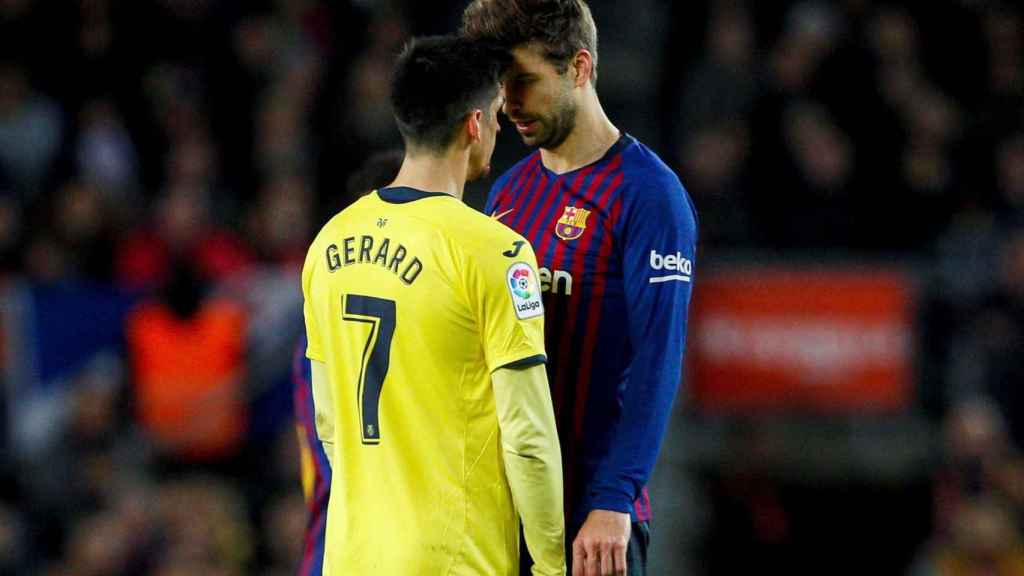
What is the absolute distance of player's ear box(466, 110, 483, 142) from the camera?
3924 mm

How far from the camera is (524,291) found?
12.3 ft

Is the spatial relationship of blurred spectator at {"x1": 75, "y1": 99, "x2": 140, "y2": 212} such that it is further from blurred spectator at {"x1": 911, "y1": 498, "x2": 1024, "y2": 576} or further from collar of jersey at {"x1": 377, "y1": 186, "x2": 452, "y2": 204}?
collar of jersey at {"x1": 377, "y1": 186, "x2": 452, "y2": 204}

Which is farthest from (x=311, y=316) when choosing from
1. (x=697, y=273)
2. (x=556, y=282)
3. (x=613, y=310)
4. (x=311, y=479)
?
(x=697, y=273)

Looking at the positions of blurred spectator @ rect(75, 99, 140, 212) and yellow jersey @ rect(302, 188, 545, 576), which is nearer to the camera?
yellow jersey @ rect(302, 188, 545, 576)

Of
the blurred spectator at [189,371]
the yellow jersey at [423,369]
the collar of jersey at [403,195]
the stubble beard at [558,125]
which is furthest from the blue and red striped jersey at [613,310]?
the blurred spectator at [189,371]

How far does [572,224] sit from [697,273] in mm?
5376

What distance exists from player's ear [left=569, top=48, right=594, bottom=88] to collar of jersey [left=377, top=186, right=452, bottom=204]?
22.5 inches

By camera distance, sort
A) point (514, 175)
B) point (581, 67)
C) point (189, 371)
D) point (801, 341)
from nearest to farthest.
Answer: point (581, 67) → point (514, 175) → point (189, 371) → point (801, 341)

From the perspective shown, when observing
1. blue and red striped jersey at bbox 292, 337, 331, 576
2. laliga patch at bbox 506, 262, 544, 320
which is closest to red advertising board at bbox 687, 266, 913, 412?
blue and red striped jersey at bbox 292, 337, 331, 576

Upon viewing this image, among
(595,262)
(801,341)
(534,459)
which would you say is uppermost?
(595,262)

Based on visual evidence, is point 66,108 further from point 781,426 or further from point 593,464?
point 593,464

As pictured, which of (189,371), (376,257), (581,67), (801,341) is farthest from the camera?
(801,341)

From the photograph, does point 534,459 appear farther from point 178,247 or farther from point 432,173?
point 178,247

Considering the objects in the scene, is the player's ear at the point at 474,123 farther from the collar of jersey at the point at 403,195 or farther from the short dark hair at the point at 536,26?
the short dark hair at the point at 536,26
